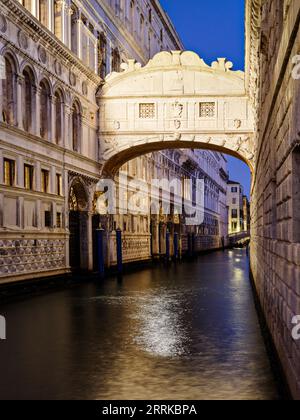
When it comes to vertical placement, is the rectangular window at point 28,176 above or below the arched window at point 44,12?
below

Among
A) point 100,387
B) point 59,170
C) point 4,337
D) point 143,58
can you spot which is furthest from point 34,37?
point 143,58

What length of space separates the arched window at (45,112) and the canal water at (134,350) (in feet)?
22.7

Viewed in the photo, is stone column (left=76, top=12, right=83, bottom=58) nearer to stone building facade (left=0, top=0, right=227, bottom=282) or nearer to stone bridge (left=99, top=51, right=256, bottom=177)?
stone building facade (left=0, top=0, right=227, bottom=282)

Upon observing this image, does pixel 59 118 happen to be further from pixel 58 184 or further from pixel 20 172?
pixel 20 172

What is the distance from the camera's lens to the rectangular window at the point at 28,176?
776 inches

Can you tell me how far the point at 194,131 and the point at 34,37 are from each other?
8.33 metres

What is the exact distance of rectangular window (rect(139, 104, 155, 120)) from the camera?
26.4 m

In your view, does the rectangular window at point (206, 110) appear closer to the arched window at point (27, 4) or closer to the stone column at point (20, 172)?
the arched window at point (27, 4)

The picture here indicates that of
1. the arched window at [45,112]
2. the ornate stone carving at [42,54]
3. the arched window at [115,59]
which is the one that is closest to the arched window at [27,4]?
the ornate stone carving at [42,54]

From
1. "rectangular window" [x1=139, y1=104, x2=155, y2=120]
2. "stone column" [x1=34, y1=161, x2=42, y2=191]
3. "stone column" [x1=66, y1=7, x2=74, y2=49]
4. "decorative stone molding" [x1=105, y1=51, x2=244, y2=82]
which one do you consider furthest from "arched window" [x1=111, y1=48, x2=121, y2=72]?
"stone column" [x1=34, y1=161, x2=42, y2=191]

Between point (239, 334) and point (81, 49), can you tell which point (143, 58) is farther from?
point (239, 334)

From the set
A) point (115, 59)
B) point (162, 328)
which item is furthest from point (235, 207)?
point (162, 328)

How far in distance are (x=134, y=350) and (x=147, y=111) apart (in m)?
18.2

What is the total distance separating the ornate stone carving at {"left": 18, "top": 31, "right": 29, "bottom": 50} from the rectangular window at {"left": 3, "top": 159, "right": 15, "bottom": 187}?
3.46 metres
